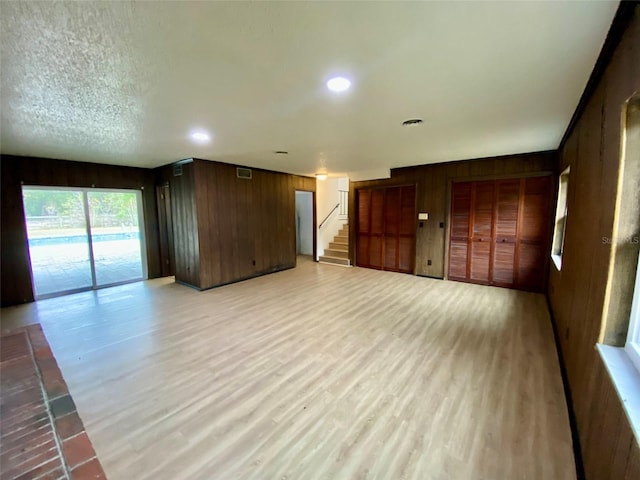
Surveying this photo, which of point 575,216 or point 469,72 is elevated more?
point 469,72

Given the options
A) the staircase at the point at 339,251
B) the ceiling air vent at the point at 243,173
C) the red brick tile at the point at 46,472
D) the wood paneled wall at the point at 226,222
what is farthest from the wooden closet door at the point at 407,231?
the red brick tile at the point at 46,472

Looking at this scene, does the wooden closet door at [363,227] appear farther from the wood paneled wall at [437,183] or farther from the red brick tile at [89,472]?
the red brick tile at [89,472]

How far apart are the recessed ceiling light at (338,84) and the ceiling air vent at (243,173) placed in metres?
3.95

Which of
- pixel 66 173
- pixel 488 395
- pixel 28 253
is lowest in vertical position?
pixel 488 395

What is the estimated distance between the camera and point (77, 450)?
163 centimetres

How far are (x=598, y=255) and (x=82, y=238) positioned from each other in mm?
7208

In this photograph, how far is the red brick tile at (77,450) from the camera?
1564 mm

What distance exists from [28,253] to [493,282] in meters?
8.40

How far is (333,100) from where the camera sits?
2307mm

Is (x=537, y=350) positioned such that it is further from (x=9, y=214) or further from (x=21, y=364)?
(x=9, y=214)

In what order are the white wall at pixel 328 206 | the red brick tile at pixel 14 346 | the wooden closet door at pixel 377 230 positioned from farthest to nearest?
the white wall at pixel 328 206
the wooden closet door at pixel 377 230
the red brick tile at pixel 14 346

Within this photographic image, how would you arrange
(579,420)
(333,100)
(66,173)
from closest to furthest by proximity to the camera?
(579,420) < (333,100) < (66,173)

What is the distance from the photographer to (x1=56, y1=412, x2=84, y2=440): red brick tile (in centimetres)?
176

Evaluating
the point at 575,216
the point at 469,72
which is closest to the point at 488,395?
the point at 575,216
